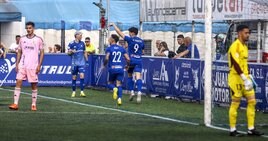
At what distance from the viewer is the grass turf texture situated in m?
13.1

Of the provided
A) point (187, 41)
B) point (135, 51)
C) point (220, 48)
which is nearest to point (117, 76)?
point (135, 51)

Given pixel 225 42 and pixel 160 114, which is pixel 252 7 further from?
pixel 160 114

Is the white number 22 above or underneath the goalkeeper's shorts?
above

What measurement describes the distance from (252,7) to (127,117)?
8724 mm

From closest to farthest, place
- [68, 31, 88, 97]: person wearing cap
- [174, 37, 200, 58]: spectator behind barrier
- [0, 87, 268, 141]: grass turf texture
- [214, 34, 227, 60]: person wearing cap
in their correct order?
[0, 87, 268, 141]: grass turf texture < [174, 37, 200, 58]: spectator behind barrier < [68, 31, 88, 97]: person wearing cap < [214, 34, 227, 60]: person wearing cap

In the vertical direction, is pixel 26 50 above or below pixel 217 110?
above

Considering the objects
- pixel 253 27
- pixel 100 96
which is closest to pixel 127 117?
pixel 100 96

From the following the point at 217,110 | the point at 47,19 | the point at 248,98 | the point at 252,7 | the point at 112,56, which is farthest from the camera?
the point at 47,19

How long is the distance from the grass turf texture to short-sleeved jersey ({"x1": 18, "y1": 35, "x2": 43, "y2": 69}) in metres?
1.07

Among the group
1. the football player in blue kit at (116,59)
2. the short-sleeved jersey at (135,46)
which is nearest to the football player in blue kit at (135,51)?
the short-sleeved jersey at (135,46)

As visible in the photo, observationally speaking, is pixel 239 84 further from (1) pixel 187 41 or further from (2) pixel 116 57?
(1) pixel 187 41

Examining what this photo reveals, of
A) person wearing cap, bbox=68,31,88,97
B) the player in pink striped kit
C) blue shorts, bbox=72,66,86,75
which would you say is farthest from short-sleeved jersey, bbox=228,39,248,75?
blue shorts, bbox=72,66,86,75

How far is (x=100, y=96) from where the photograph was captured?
23906 millimetres

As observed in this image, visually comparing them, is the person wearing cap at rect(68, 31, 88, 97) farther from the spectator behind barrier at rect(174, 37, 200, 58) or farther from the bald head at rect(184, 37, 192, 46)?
the bald head at rect(184, 37, 192, 46)
